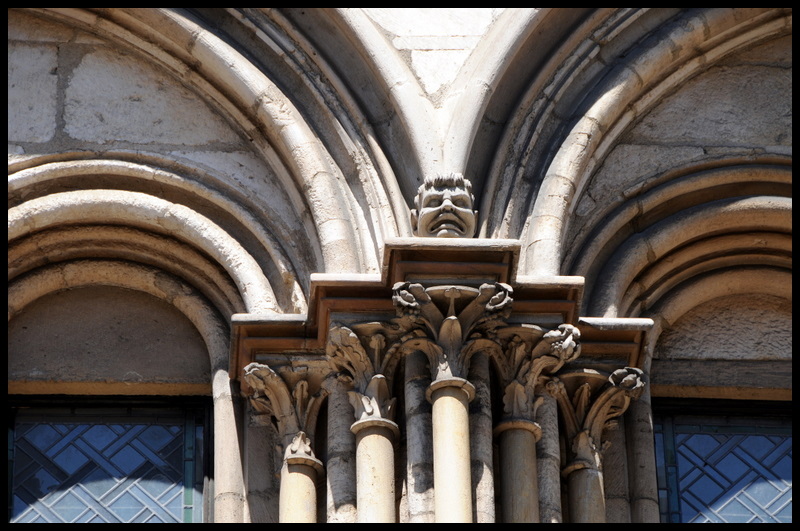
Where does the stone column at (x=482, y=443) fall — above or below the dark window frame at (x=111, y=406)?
below

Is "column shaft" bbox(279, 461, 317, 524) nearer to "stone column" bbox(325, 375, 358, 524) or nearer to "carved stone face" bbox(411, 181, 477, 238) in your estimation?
"stone column" bbox(325, 375, 358, 524)

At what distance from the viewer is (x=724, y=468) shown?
10539 mm

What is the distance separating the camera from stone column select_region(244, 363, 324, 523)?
946 centimetres

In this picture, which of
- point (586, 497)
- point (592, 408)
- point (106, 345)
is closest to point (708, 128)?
point (592, 408)

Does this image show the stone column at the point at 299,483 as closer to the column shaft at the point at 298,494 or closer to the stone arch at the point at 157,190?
the column shaft at the point at 298,494

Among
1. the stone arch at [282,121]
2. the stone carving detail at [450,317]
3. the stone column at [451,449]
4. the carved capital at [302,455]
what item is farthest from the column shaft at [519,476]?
the stone arch at [282,121]

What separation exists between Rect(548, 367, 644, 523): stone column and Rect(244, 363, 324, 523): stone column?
1122 millimetres


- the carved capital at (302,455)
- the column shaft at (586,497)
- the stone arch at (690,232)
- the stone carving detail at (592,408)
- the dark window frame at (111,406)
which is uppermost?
the stone arch at (690,232)

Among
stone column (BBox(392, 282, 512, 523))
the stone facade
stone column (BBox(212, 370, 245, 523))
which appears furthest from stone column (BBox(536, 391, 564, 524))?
stone column (BBox(212, 370, 245, 523))

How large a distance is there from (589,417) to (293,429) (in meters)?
1.37

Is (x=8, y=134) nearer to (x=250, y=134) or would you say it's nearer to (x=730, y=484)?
(x=250, y=134)

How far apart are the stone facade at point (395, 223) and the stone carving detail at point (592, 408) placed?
0.5 inches

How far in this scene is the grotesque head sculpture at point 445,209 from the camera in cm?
962

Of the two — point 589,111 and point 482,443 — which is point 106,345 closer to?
point 482,443
